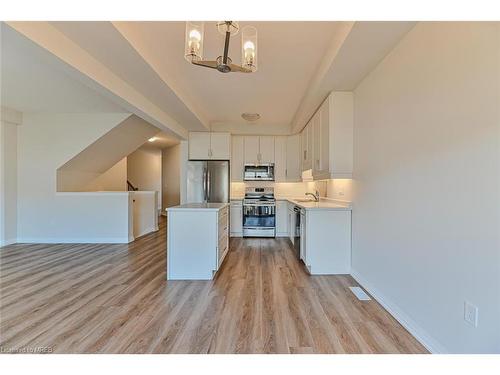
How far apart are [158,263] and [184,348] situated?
216 cm

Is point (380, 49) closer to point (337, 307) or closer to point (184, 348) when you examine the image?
point (337, 307)

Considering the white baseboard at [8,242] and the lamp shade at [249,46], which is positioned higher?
the lamp shade at [249,46]

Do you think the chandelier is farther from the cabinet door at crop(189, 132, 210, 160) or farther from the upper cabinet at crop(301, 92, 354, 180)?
the cabinet door at crop(189, 132, 210, 160)

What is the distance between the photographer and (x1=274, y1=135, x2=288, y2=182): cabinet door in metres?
5.81

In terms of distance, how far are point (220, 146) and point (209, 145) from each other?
0.25 m

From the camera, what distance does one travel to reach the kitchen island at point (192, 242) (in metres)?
3.09

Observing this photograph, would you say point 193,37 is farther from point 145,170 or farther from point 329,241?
point 145,170

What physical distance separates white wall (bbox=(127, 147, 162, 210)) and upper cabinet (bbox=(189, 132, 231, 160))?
4613mm

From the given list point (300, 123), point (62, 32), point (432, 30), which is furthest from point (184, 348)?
point (300, 123)

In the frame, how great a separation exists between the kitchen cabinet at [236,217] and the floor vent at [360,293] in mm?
3161

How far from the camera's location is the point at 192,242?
10.2 ft

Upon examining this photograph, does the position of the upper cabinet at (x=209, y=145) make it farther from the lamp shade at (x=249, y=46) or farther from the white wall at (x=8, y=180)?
the lamp shade at (x=249, y=46)

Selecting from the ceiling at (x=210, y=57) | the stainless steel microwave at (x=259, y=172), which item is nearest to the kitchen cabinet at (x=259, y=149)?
the stainless steel microwave at (x=259, y=172)
